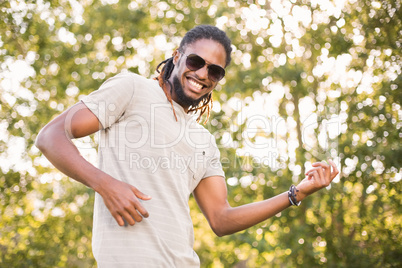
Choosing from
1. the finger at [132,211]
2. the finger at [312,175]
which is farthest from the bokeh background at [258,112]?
the finger at [132,211]

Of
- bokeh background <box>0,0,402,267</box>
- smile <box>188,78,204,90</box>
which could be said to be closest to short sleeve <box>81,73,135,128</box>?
smile <box>188,78,204,90</box>

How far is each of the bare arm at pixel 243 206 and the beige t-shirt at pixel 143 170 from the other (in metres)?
0.30

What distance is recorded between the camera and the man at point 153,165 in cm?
175

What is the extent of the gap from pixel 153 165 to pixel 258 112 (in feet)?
19.8

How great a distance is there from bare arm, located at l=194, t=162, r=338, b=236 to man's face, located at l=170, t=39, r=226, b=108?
17.8 inches

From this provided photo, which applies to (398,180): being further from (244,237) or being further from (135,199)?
(135,199)

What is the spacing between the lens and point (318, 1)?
22.9ft

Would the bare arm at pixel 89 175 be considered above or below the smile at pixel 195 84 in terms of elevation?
below

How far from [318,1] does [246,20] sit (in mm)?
1317

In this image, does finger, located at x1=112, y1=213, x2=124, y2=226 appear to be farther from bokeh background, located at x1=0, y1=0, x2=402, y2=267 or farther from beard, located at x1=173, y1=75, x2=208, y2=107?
bokeh background, located at x1=0, y1=0, x2=402, y2=267

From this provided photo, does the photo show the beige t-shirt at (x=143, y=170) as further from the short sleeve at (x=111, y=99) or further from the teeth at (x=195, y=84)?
the teeth at (x=195, y=84)

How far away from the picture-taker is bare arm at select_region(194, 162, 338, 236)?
2244 mm

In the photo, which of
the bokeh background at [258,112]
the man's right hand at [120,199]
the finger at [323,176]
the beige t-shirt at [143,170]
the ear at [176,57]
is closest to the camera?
the man's right hand at [120,199]

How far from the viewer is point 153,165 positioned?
2000mm
